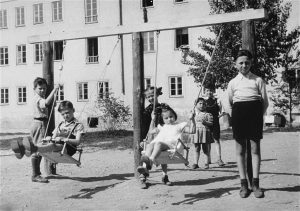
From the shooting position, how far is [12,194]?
802cm

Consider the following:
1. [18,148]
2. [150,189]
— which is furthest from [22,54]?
[150,189]

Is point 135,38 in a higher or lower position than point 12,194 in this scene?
higher

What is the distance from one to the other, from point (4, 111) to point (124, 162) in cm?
2679

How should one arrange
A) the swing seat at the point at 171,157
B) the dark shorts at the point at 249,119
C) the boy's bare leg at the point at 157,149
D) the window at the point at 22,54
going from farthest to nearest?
the window at the point at 22,54
the boy's bare leg at the point at 157,149
the swing seat at the point at 171,157
the dark shorts at the point at 249,119

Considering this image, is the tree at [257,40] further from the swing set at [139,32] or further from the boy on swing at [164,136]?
the boy on swing at [164,136]

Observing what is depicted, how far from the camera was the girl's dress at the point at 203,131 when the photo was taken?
32.8ft

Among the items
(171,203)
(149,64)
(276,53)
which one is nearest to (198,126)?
(171,203)

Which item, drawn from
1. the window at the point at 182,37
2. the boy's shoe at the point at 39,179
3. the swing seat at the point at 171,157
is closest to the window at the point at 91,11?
the window at the point at 182,37

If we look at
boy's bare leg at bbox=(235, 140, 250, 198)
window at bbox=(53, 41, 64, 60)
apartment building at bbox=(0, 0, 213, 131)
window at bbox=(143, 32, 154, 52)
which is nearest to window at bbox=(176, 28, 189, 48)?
apartment building at bbox=(0, 0, 213, 131)

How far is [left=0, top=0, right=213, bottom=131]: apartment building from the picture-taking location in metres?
29.8

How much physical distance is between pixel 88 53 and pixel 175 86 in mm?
7013

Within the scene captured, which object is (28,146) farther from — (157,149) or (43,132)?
(157,149)

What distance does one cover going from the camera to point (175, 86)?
1180 inches

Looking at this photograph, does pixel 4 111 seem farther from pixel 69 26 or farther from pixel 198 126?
pixel 198 126
